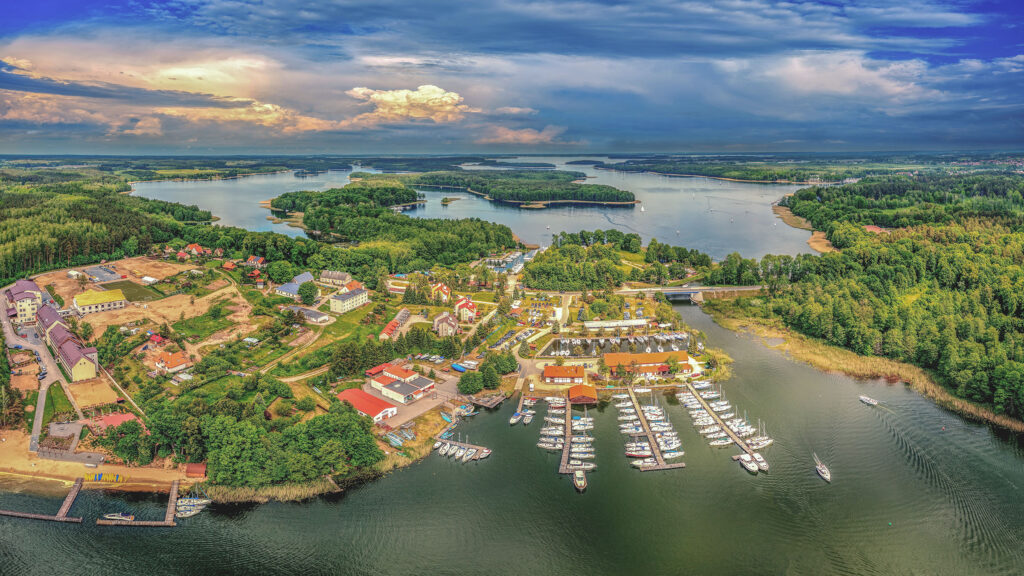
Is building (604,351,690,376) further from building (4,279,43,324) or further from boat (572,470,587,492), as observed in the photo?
building (4,279,43,324)

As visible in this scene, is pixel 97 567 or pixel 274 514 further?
pixel 274 514

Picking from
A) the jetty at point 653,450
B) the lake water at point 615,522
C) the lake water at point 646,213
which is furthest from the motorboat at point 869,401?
the lake water at point 646,213

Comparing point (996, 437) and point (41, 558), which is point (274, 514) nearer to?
point (41, 558)

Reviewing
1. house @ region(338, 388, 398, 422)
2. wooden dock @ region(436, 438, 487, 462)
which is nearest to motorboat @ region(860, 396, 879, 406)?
wooden dock @ region(436, 438, 487, 462)

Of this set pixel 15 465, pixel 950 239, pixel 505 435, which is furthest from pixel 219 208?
pixel 950 239

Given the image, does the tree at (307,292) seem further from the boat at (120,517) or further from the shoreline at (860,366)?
the shoreline at (860,366)
